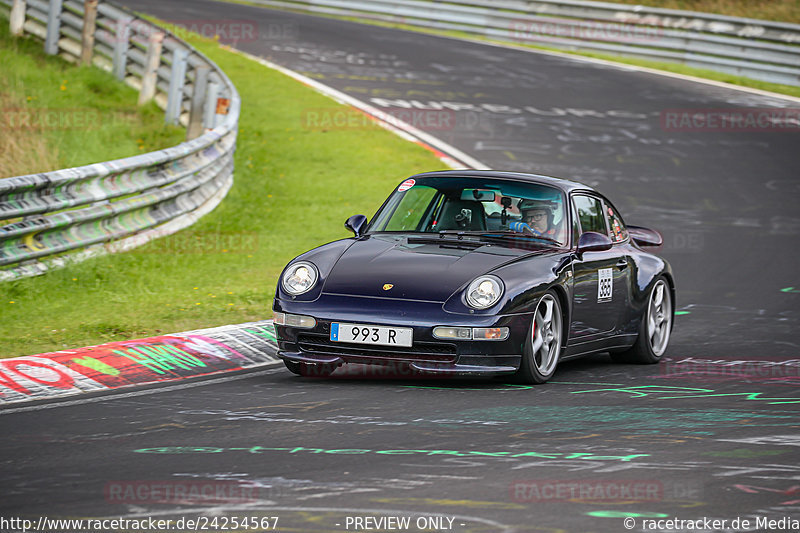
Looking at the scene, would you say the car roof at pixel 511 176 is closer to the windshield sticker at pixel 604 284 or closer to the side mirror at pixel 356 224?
the side mirror at pixel 356 224

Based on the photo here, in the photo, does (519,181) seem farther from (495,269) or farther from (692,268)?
(692,268)

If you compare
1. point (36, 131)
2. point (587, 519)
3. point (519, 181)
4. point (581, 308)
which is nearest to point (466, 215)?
point (519, 181)

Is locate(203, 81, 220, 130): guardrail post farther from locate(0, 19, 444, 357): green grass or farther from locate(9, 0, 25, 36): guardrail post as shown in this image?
locate(9, 0, 25, 36): guardrail post

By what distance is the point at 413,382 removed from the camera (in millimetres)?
7750

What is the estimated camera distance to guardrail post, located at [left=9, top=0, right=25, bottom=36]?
68.4ft

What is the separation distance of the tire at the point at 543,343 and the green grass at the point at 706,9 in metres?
20.2

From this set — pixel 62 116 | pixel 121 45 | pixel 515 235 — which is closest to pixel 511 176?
pixel 515 235

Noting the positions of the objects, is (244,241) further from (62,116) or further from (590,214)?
(590,214)

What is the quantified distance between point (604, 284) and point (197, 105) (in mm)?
9125

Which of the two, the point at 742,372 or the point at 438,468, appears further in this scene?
the point at 742,372

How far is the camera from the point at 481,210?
873cm

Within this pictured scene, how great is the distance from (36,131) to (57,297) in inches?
232

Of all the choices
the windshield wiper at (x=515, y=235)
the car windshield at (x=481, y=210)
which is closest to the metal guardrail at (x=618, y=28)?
the car windshield at (x=481, y=210)

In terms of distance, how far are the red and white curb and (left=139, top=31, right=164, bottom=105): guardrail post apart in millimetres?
10359
